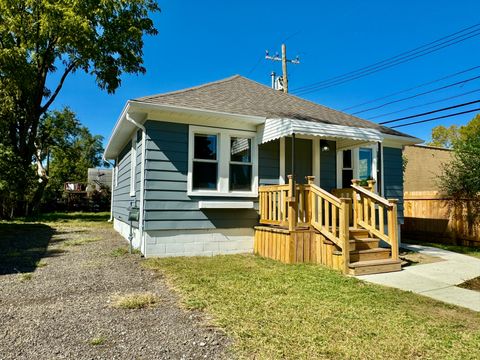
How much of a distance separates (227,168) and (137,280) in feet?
10.2

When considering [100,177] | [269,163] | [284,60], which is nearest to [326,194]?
[269,163]

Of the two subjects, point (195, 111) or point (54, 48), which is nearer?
point (195, 111)

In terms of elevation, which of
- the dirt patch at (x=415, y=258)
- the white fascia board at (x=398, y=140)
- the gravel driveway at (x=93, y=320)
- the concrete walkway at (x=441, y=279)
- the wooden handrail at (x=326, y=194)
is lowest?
the concrete walkway at (x=441, y=279)

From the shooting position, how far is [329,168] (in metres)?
8.07

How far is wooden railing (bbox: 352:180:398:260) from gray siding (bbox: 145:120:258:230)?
2880 millimetres

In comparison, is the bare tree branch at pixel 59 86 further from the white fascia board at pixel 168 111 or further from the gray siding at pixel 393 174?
the gray siding at pixel 393 174

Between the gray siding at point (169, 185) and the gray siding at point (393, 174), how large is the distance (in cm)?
510

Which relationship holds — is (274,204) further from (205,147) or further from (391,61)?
(391,61)

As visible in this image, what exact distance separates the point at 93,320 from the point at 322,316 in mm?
2302

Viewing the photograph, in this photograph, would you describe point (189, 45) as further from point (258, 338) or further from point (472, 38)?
point (258, 338)

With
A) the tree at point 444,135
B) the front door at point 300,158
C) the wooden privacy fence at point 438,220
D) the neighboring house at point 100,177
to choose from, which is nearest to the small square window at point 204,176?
the front door at point 300,158

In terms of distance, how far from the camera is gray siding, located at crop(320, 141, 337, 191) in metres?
7.97

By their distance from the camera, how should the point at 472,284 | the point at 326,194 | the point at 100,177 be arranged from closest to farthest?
1. the point at 472,284
2. the point at 326,194
3. the point at 100,177

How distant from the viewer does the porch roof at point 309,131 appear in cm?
633
